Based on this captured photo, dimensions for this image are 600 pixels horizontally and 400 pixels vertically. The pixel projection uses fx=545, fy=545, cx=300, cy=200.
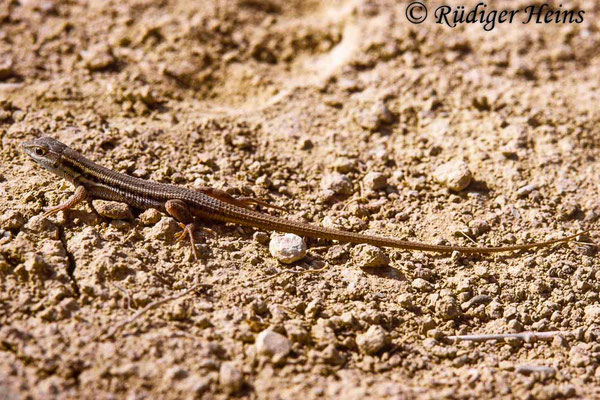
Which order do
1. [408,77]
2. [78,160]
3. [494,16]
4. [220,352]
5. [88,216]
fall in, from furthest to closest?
[494,16]
[408,77]
[78,160]
[88,216]
[220,352]

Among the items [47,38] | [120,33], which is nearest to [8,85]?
[47,38]

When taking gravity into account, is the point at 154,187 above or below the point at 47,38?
below

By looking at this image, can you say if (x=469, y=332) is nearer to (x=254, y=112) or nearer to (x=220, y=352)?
(x=220, y=352)

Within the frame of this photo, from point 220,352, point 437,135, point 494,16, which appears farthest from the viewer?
point 494,16

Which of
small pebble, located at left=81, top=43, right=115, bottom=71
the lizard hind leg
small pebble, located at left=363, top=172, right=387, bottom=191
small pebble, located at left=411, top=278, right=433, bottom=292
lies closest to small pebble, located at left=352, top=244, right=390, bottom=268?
small pebble, located at left=411, top=278, right=433, bottom=292

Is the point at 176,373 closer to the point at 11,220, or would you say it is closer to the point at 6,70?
the point at 11,220

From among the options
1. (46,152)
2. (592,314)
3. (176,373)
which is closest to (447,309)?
(592,314)

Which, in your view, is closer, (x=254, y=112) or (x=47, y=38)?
(x=254, y=112)
